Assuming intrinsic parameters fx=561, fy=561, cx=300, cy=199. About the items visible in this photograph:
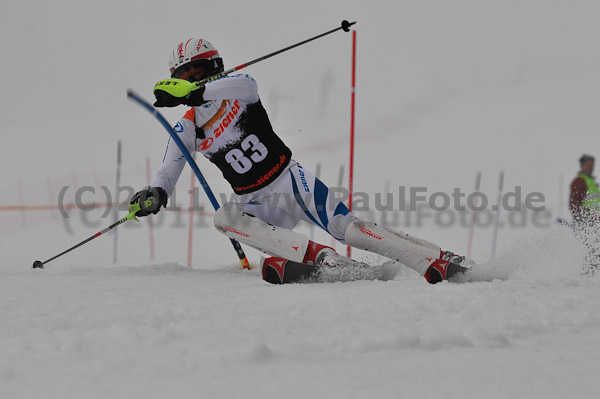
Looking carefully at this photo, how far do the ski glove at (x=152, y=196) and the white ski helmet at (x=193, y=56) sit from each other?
725 mm

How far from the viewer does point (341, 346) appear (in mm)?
1565

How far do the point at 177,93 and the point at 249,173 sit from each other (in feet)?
2.28

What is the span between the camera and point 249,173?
3453 mm

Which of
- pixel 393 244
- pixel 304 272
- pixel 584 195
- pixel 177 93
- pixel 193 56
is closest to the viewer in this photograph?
pixel 304 272

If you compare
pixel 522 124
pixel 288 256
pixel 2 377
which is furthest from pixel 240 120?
pixel 522 124

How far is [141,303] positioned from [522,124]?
2592 cm

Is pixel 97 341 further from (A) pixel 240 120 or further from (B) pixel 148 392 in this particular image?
(A) pixel 240 120

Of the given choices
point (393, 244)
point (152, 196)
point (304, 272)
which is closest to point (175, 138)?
point (152, 196)

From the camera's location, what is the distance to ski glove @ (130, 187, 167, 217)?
3428mm

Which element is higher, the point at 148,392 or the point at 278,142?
the point at 278,142

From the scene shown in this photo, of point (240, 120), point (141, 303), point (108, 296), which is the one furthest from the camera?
point (240, 120)

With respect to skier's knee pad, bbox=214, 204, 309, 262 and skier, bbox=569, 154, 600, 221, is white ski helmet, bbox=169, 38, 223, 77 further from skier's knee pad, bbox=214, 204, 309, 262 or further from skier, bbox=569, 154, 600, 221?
skier, bbox=569, 154, 600, 221

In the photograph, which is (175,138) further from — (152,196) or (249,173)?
(249,173)

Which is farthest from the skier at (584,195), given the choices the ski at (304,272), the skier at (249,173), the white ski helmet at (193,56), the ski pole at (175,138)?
the white ski helmet at (193,56)
